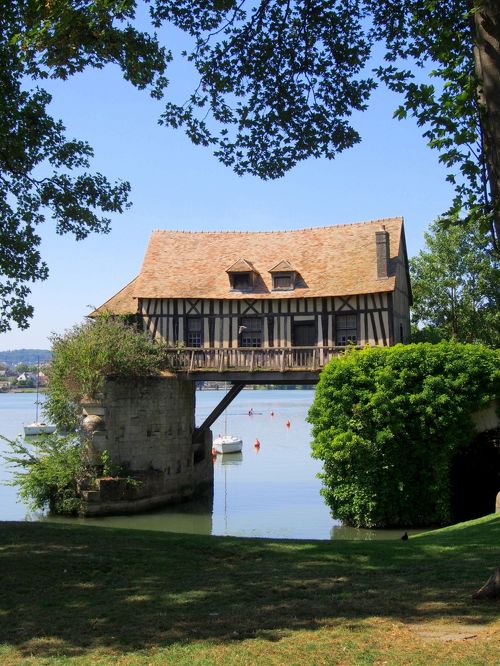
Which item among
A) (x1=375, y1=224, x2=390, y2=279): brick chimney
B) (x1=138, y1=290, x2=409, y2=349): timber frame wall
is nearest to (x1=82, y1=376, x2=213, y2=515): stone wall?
(x1=138, y1=290, x2=409, y2=349): timber frame wall

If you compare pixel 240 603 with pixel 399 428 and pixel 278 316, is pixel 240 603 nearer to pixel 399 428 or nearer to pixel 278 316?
pixel 399 428

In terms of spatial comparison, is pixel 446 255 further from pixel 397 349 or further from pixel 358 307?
pixel 397 349

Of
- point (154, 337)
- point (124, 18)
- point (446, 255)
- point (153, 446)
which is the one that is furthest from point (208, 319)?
point (124, 18)

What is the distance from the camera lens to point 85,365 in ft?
75.0

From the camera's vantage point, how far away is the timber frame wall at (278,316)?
25406 mm

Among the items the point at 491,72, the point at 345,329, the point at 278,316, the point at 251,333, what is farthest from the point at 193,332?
the point at 491,72

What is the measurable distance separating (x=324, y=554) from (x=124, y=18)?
289 inches

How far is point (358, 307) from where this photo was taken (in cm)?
2566

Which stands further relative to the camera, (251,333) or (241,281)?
(241,281)

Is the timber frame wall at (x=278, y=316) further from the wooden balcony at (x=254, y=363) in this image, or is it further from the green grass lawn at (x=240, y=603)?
the green grass lawn at (x=240, y=603)

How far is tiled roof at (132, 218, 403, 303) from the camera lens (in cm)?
2625

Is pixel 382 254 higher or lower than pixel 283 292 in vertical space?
higher

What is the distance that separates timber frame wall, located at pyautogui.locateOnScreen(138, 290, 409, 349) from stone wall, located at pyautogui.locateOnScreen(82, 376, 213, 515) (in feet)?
7.57

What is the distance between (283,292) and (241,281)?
1758mm
